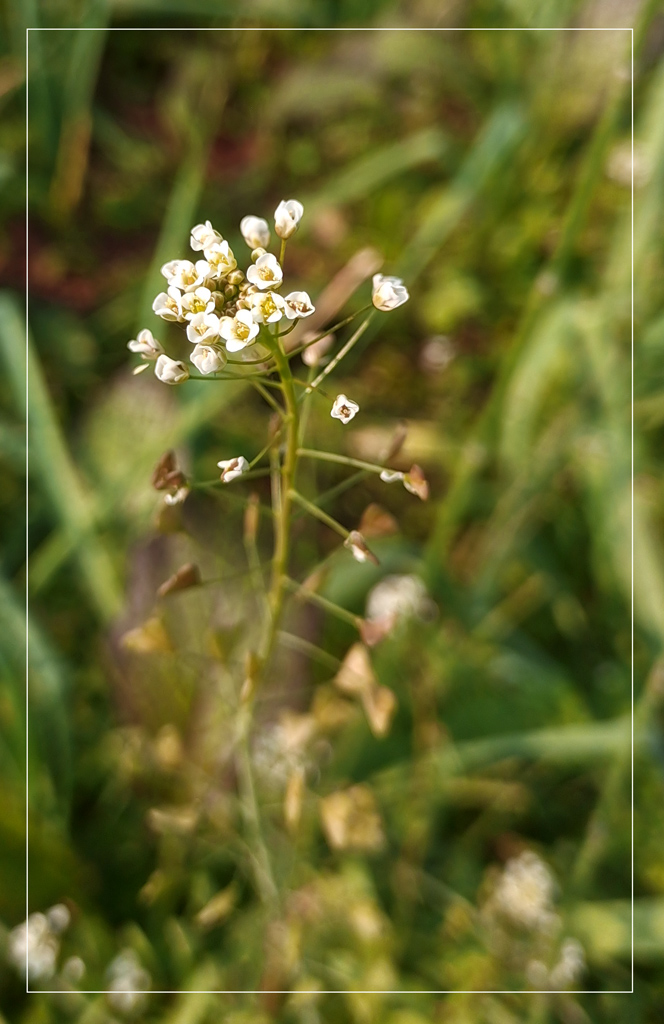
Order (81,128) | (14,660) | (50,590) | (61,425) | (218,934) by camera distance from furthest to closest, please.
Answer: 1. (81,128)
2. (61,425)
3. (50,590)
4. (218,934)
5. (14,660)

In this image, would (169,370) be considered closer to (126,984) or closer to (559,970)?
(126,984)

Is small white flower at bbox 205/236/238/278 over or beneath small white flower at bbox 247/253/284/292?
over

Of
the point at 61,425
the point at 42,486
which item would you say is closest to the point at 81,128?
the point at 61,425

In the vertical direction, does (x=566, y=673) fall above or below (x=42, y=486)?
below

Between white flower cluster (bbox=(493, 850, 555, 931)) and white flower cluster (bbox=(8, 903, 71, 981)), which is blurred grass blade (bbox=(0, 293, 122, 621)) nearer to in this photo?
white flower cluster (bbox=(8, 903, 71, 981))

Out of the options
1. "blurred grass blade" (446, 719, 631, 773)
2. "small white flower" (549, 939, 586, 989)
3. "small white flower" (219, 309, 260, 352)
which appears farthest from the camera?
"blurred grass blade" (446, 719, 631, 773)

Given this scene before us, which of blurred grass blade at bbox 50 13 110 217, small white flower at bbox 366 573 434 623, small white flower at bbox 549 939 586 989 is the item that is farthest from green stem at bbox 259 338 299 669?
blurred grass blade at bbox 50 13 110 217

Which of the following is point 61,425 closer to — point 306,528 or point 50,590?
point 50,590
